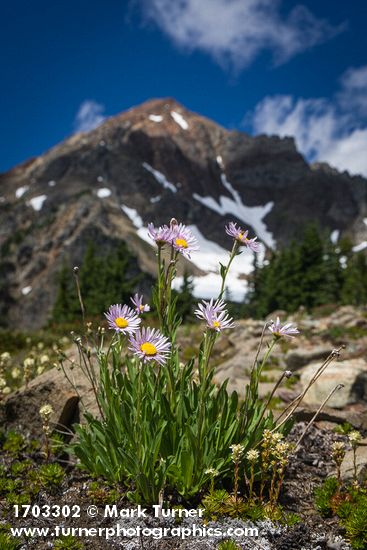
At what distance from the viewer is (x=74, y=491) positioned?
4293 millimetres

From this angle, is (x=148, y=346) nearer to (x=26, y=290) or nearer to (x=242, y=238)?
(x=242, y=238)

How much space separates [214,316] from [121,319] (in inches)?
29.5

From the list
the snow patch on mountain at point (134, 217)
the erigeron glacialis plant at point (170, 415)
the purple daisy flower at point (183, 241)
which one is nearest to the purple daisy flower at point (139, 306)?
the erigeron glacialis plant at point (170, 415)

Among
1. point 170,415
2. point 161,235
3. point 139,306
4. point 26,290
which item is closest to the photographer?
point 161,235

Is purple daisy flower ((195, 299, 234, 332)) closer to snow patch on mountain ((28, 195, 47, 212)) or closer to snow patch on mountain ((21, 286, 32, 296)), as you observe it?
snow patch on mountain ((21, 286, 32, 296))

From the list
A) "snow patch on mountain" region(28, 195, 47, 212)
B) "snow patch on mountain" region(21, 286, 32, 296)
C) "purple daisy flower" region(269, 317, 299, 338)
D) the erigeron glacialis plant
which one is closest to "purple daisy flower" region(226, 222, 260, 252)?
the erigeron glacialis plant

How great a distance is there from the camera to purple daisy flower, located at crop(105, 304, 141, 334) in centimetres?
352

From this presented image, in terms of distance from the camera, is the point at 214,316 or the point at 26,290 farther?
the point at 26,290

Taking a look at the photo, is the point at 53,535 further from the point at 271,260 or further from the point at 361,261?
the point at 361,261

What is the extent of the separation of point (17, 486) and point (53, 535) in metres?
0.92

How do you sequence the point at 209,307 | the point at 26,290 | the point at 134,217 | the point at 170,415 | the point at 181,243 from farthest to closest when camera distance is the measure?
the point at 134,217, the point at 26,290, the point at 170,415, the point at 181,243, the point at 209,307

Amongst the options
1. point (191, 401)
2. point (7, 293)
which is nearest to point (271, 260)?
point (191, 401)

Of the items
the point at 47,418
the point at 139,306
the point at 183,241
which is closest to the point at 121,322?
the point at 139,306

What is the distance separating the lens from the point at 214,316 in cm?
342
